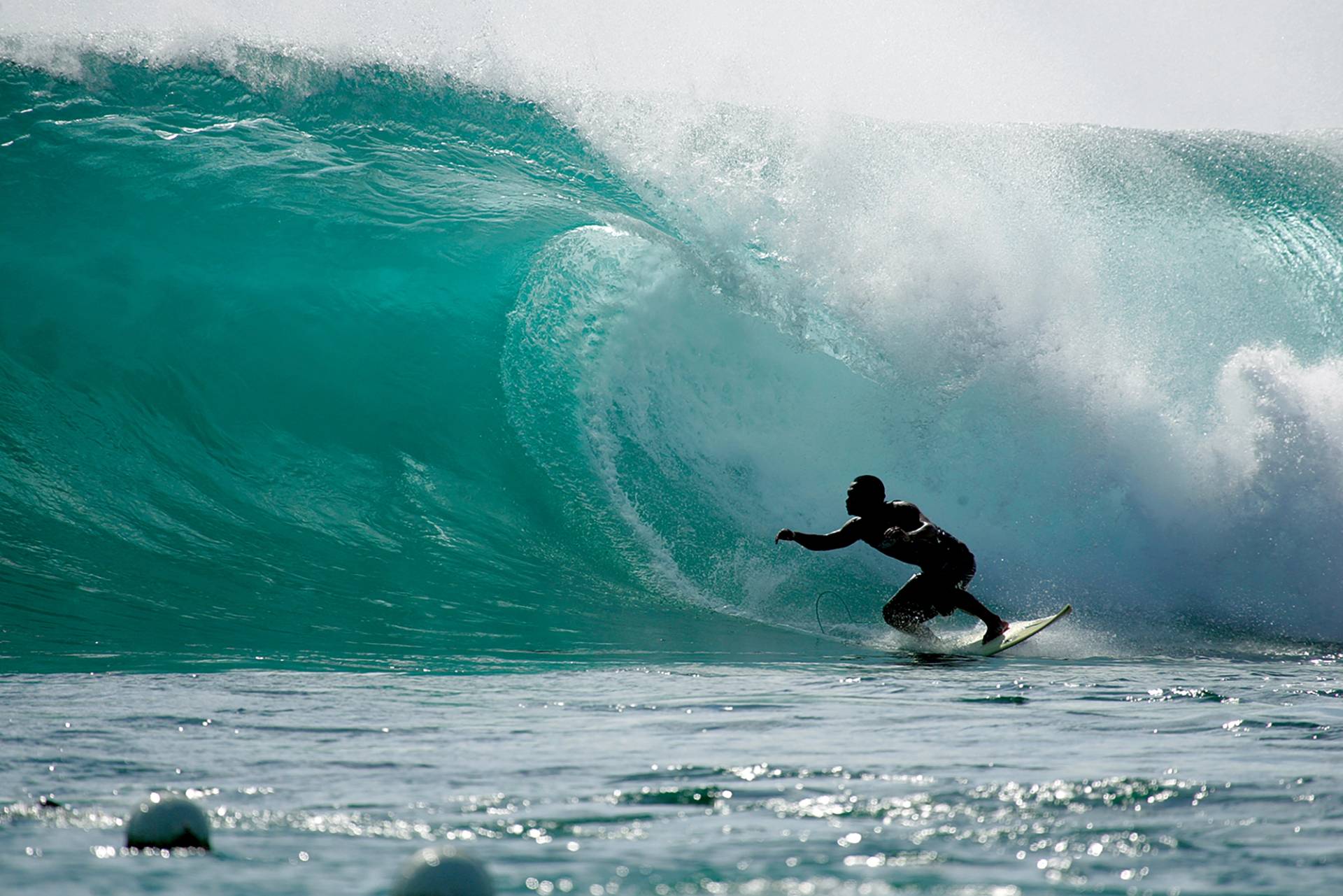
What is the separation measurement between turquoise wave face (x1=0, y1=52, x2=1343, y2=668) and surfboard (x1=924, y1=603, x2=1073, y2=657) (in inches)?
34.3

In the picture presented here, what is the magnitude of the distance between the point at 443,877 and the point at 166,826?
2.76ft

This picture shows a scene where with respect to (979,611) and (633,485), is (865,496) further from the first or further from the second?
(633,485)

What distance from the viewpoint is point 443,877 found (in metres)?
1.76

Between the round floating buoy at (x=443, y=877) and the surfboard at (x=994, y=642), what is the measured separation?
4.83 m

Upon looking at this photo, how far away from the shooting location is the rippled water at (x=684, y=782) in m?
2.23

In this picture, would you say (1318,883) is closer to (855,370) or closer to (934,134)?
(855,370)

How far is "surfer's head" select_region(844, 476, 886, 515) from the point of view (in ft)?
20.9

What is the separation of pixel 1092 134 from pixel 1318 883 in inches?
487

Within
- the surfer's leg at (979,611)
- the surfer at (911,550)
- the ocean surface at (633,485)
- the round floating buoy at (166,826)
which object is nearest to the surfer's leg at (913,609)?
the surfer at (911,550)

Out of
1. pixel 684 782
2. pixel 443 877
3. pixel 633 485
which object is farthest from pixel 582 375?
pixel 443 877

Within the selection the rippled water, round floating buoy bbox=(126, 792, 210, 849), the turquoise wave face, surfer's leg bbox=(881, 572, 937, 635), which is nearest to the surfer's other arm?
surfer's leg bbox=(881, 572, 937, 635)

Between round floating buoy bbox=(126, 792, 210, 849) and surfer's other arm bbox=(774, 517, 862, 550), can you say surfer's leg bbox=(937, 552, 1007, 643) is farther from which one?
round floating buoy bbox=(126, 792, 210, 849)

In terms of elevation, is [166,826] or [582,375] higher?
[582,375]

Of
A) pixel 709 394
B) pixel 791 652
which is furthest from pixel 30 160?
pixel 791 652
